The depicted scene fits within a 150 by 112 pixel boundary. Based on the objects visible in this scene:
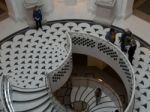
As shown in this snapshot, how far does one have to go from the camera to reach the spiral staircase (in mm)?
9406

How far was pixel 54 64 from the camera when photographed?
10.7m

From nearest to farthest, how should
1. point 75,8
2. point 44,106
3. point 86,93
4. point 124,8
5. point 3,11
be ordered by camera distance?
point 44,106 < point 124,8 < point 75,8 < point 3,11 < point 86,93

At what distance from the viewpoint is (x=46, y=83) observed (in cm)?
962

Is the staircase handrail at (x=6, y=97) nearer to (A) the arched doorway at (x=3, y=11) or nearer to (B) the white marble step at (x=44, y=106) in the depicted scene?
(B) the white marble step at (x=44, y=106)

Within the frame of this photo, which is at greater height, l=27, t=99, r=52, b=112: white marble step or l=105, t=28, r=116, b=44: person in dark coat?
l=105, t=28, r=116, b=44: person in dark coat

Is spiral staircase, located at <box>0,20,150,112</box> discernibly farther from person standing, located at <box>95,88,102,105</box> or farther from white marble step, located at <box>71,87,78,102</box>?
white marble step, located at <box>71,87,78,102</box>

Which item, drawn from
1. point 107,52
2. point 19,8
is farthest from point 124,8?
point 19,8

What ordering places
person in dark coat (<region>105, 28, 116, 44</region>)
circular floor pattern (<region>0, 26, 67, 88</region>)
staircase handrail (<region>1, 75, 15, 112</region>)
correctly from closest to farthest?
staircase handrail (<region>1, 75, 15, 112</region>) < circular floor pattern (<region>0, 26, 67, 88</region>) < person in dark coat (<region>105, 28, 116, 44</region>)

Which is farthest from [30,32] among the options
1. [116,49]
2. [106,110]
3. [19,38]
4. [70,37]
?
[106,110]

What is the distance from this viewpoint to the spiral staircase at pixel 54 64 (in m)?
9.41

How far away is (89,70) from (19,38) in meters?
3.94

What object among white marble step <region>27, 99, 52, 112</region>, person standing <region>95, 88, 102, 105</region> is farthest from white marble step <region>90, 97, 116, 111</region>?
white marble step <region>27, 99, 52, 112</region>

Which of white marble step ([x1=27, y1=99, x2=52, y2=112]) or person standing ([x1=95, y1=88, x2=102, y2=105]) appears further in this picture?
person standing ([x1=95, y1=88, x2=102, y2=105])

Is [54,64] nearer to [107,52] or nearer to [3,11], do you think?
[107,52]
